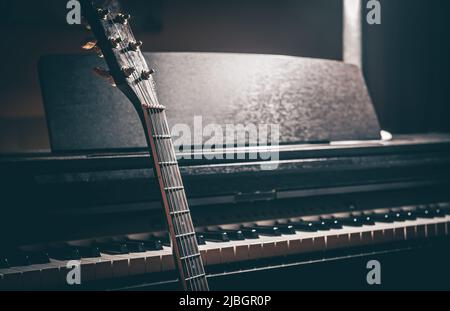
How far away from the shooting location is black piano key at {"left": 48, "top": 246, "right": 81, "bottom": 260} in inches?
68.4

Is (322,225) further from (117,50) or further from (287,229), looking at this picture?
(117,50)

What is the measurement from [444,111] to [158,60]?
7.71ft

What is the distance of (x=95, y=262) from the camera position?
1708mm

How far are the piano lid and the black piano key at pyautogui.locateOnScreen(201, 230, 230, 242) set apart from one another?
0.35 metres

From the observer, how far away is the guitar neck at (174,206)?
1.67 metres

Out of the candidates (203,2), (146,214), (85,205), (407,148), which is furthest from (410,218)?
(203,2)

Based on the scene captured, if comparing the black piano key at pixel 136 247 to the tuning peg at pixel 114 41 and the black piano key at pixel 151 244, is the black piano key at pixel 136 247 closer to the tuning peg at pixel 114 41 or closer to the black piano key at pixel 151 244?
the black piano key at pixel 151 244

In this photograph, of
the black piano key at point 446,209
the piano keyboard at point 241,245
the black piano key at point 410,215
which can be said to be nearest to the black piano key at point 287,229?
the piano keyboard at point 241,245

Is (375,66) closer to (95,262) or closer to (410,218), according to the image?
(410,218)

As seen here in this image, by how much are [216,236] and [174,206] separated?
32 cm

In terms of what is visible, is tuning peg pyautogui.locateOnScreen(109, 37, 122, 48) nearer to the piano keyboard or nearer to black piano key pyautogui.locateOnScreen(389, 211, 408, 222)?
the piano keyboard

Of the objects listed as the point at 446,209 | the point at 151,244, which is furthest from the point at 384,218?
the point at 151,244

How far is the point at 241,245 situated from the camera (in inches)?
76.0
